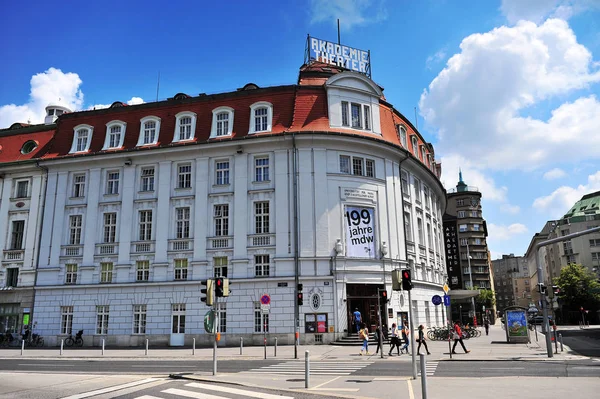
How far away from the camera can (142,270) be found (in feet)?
111

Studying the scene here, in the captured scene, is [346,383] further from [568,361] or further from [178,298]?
[178,298]

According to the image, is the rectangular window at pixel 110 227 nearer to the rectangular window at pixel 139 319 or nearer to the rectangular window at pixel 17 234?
the rectangular window at pixel 139 319

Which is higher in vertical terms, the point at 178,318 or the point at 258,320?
the point at 178,318

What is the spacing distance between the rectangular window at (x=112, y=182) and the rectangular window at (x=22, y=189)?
24.6 ft

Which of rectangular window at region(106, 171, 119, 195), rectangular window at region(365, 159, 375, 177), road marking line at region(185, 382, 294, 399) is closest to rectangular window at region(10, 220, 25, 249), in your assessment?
rectangular window at region(106, 171, 119, 195)

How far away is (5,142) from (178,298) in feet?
76.2

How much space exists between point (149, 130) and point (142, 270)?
11.1m

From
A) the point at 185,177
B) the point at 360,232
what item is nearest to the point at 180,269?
Answer: the point at 185,177

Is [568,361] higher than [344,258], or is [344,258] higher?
[344,258]

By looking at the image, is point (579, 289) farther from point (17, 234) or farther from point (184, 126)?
point (17, 234)

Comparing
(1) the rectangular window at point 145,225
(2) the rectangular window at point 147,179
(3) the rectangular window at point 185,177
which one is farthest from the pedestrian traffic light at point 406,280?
(2) the rectangular window at point 147,179

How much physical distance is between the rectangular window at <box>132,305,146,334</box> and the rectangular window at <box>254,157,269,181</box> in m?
12.6

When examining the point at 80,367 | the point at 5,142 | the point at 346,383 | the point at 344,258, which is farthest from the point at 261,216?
the point at 5,142

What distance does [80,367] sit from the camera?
20.6 m
